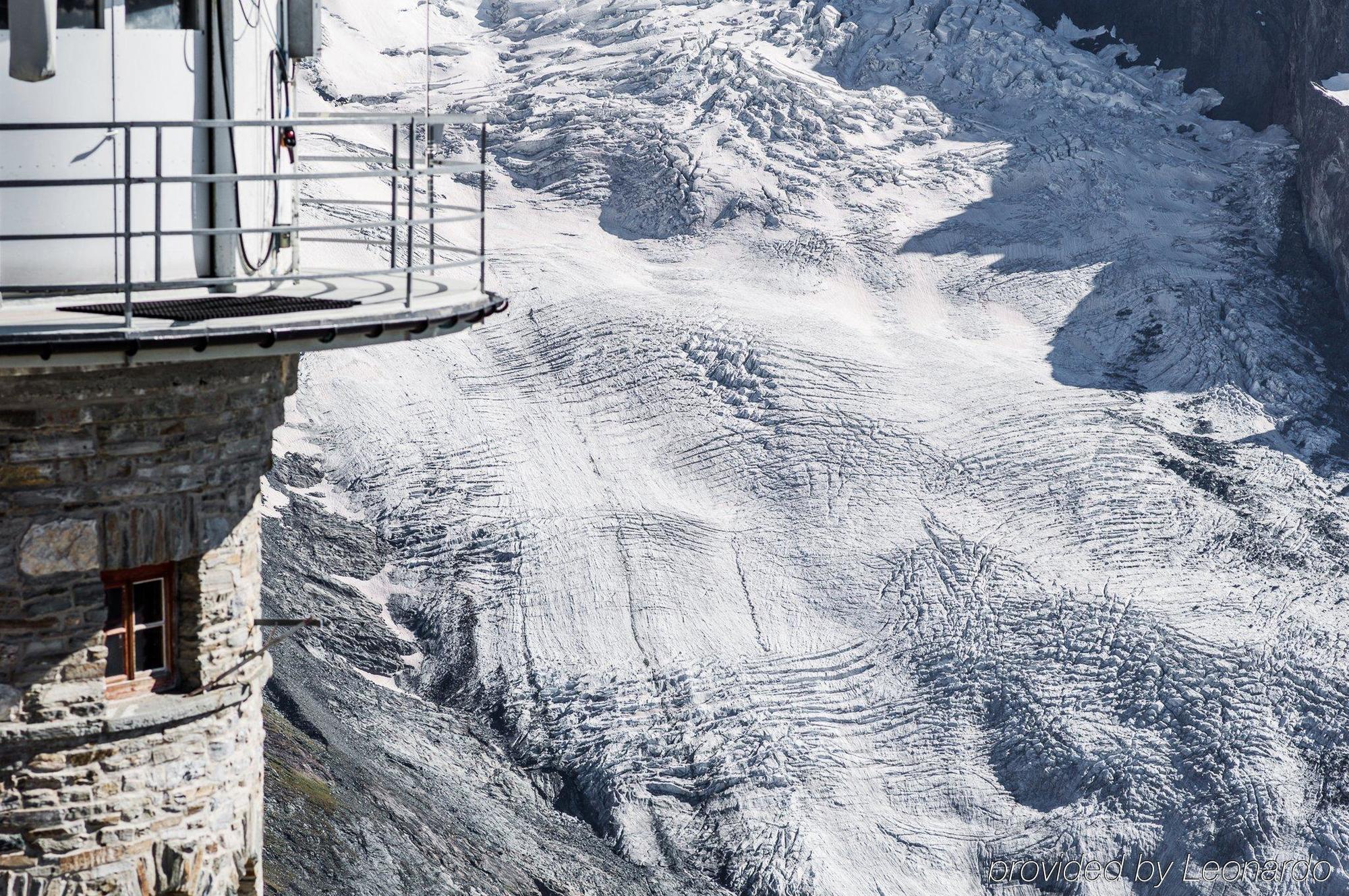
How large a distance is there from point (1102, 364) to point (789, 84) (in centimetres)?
1207

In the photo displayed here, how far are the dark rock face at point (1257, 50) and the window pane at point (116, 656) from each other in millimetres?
34490

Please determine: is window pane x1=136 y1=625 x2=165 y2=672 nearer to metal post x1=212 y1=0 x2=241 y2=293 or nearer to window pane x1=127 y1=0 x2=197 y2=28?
metal post x1=212 y1=0 x2=241 y2=293

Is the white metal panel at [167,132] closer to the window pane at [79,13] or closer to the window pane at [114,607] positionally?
the window pane at [79,13]

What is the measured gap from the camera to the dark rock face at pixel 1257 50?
3769cm

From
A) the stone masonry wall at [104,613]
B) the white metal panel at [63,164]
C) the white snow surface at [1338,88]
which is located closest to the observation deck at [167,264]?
the white metal panel at [63,164]

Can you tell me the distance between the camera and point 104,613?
7.19m

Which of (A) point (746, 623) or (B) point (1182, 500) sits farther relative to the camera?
(B) point (1182, 500)

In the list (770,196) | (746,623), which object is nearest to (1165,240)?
(770,196)

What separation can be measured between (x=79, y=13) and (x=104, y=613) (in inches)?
110

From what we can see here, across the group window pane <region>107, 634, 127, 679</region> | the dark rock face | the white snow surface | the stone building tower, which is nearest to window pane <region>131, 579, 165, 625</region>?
the stone building tower

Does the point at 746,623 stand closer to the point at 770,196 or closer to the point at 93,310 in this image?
the point at 770,196

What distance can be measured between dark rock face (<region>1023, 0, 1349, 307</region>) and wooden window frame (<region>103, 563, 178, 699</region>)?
1345 inches

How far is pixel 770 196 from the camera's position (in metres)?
36.0

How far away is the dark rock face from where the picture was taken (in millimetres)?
37688
